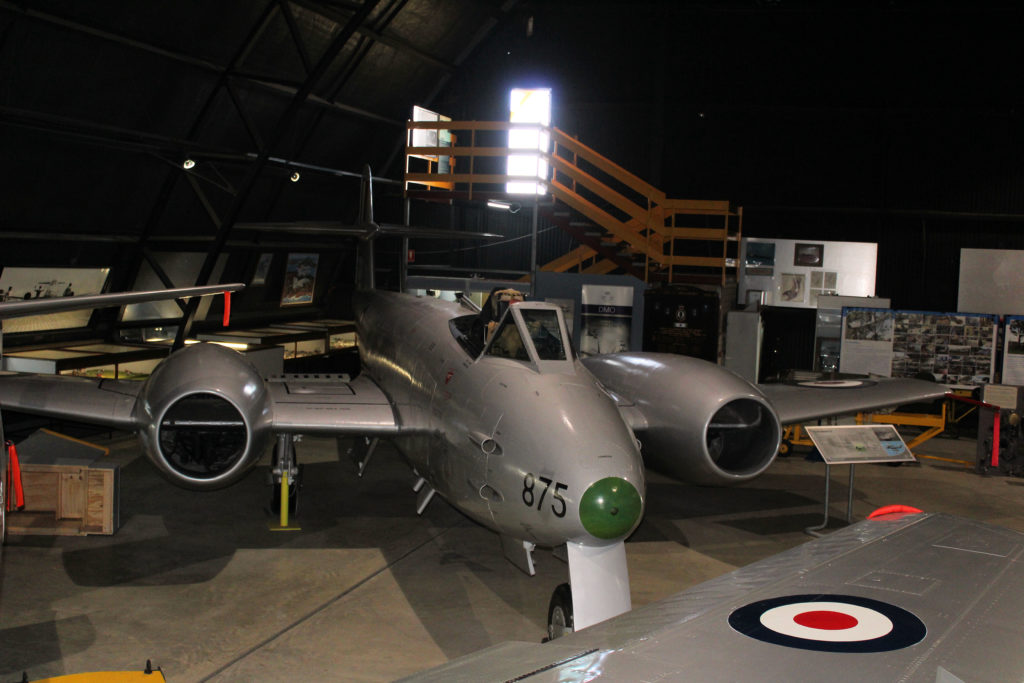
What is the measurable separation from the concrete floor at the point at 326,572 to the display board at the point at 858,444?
1.03 metres

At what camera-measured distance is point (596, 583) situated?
5852mm

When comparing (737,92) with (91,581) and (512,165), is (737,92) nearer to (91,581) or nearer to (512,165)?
(512,165)

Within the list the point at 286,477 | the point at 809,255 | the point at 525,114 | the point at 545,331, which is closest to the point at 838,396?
the point at 545,331

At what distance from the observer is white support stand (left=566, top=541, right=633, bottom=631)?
18.8 feet

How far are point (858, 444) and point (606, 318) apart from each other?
5383 mm

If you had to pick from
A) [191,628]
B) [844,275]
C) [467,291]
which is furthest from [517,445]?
[844,275]

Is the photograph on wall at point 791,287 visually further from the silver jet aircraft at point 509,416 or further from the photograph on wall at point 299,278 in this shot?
the photograph on wall at point 299,278

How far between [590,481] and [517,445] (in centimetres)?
74

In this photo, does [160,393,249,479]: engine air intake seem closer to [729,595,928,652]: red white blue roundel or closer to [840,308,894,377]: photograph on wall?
[729,595,928,652]: red white blue roundel

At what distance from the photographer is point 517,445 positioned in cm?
629

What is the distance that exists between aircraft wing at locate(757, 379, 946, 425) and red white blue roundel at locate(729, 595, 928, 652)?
22.2 ft

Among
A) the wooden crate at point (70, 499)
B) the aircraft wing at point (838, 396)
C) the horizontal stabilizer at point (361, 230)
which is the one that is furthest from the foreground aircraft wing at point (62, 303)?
the horizontal stabilizer at point (361, 230)

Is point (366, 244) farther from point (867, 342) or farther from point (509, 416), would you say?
point (867, 342)

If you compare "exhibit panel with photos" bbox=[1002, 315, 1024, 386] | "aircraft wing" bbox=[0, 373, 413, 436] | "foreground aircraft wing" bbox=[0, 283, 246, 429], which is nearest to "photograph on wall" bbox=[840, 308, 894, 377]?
"exhibit panel with photos" bbox=[1002, 315, 1024, 386]
